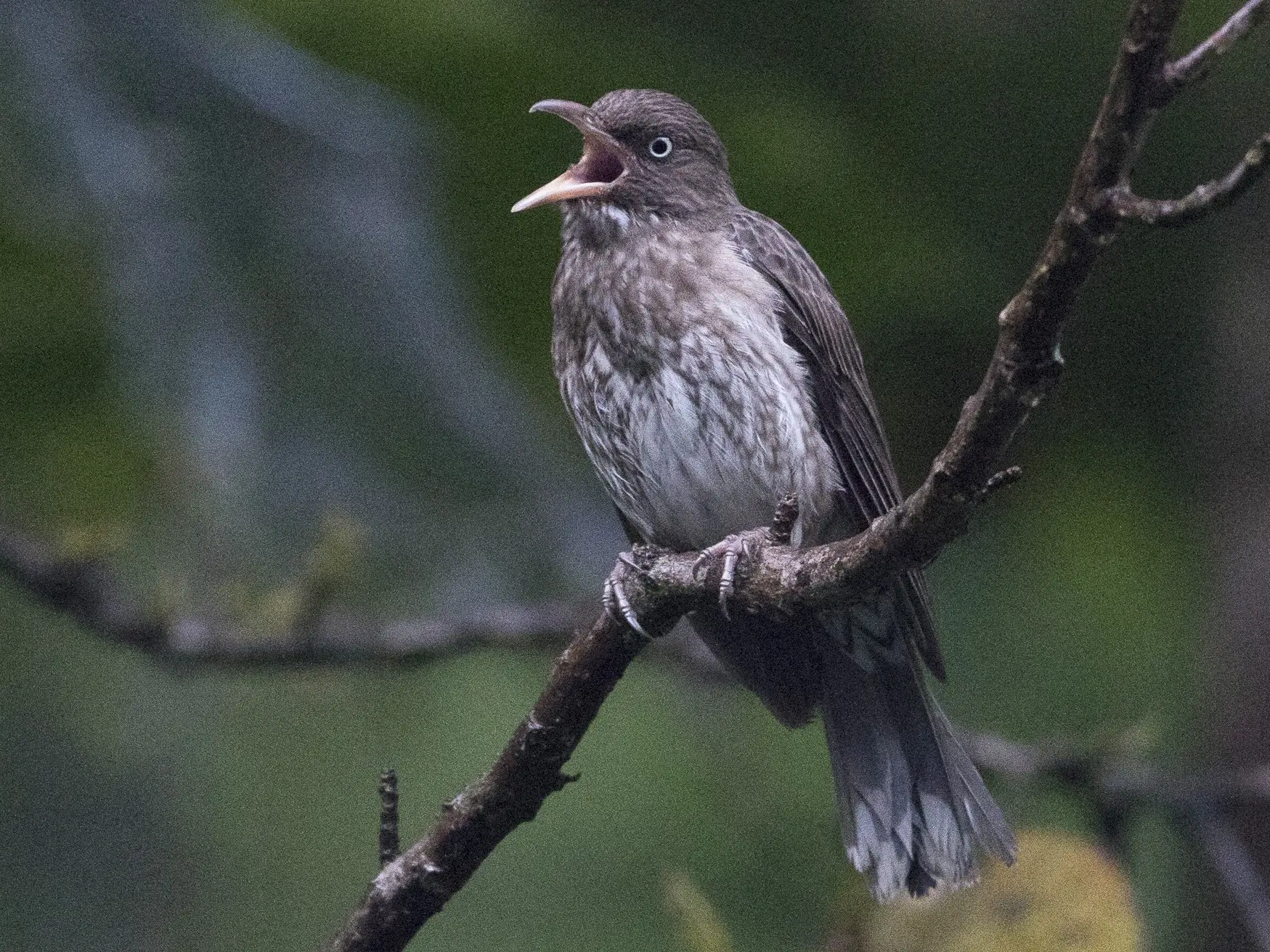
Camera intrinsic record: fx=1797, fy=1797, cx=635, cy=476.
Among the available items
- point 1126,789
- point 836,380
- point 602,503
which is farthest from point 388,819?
point 602,503

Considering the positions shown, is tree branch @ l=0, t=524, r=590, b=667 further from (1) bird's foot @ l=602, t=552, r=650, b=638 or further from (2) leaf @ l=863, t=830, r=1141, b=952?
(1) bird's foot @ l=602, t=552, r=650, b=638

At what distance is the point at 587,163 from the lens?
14.5ft

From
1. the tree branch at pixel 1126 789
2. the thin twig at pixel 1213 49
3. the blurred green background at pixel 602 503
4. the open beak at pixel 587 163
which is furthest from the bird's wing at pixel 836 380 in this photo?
the thin twig at pixel 1213 49

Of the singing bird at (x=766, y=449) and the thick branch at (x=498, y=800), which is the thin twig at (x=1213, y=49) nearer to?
the thick branch at (x=498, y=800)

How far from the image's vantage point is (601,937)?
629 cm

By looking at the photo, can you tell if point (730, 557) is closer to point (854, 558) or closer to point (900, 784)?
point (854, 558)

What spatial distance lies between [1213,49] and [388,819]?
72.8 inches

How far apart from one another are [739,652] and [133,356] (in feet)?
5.81

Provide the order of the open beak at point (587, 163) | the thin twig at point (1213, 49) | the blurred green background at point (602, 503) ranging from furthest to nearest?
the blurred green background at point (602, 503) < the open beak at point (587, 163) < the thin twig at point (1213, 49)

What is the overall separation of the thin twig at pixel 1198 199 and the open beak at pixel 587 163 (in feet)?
7.31

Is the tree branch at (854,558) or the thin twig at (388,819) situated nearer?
the tree branch at (854,558)

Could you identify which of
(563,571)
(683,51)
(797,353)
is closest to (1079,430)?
(683,51)

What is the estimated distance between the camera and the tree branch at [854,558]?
1.99 m

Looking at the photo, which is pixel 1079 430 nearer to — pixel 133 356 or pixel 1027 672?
pixel 1027 672
